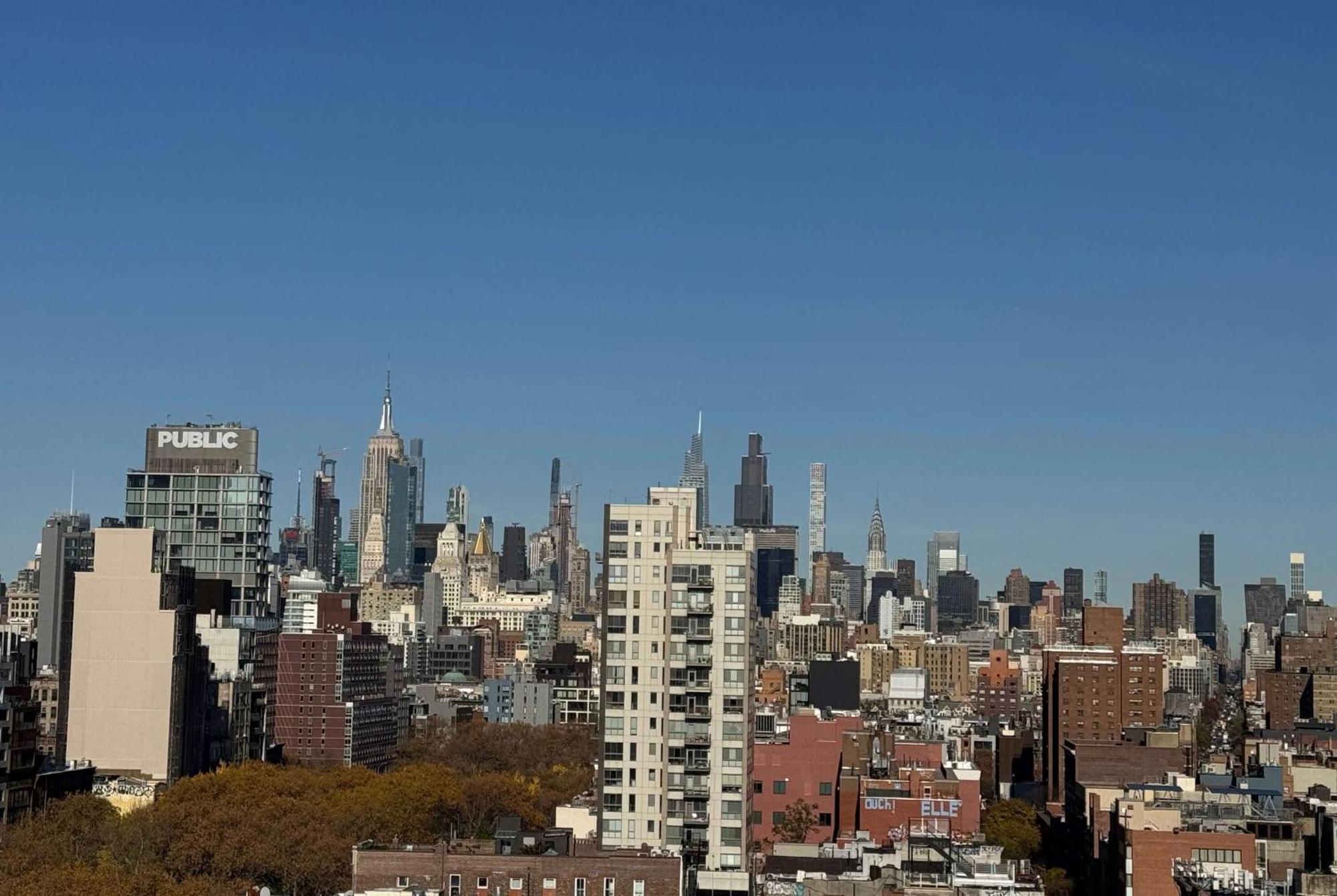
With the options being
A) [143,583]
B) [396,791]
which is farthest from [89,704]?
[396,791]

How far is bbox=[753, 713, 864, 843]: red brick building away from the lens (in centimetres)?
13725

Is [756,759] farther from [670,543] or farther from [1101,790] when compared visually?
[670,543]

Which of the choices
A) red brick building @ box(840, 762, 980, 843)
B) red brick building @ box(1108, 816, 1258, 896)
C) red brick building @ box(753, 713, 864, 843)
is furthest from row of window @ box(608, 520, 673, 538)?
red brick building @ box(753, 713, 864, 843)

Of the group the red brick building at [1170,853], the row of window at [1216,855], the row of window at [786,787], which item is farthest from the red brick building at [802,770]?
the row of window at [1216,855]

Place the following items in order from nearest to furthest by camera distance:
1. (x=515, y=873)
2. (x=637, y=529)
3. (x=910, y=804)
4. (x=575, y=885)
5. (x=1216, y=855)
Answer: (x=575, y=885) < (x=515, y=873) < (x=1216, y=855) < (x=637, y=529) < (x=910, y=804)

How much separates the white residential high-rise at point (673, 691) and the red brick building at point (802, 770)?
103ft

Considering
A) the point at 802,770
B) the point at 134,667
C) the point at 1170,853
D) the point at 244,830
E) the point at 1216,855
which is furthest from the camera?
the point at 134,667

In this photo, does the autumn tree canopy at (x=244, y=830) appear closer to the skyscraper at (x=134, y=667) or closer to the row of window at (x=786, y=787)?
the skyscraper at (x=134, y=667)

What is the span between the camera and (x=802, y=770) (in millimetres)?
138625

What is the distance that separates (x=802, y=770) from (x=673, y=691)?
3607 centimetres

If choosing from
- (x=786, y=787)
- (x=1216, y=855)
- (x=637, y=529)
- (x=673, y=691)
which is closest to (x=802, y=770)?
(x=786, y=787)

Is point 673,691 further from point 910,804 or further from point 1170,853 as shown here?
point 910,804

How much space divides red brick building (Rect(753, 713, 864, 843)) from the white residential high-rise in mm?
31334

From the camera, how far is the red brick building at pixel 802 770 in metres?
137
